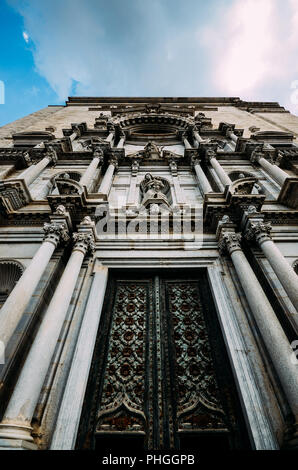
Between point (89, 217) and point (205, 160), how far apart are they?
6.34 meters

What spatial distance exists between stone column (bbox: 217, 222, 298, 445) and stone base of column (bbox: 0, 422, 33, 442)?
3.36m

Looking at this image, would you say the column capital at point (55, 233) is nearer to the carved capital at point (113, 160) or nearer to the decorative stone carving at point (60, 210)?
the decorative stone carving at point (60, 210)

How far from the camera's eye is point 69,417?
11.9 ft

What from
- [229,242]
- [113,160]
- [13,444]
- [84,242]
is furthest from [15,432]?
[113,160]

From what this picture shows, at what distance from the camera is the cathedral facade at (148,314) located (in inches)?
148

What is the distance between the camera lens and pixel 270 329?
417cm

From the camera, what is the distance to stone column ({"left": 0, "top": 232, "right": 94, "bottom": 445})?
305 cm

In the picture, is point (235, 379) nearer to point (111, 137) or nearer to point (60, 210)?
point (60, 210)

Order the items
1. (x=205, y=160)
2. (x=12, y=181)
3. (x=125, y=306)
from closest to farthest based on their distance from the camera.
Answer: (x=125, y=306) < (x=12, y=181) < (x=205, y=160)

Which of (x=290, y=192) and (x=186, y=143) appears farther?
(x=186, y=143)

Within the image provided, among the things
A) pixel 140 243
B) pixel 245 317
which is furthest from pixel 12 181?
pixel 245 317

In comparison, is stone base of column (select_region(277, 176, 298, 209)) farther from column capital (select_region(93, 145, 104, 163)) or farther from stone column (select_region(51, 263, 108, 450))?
column capital (select_region(93, 145, 104, 163))

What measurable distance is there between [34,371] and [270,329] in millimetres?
3812
